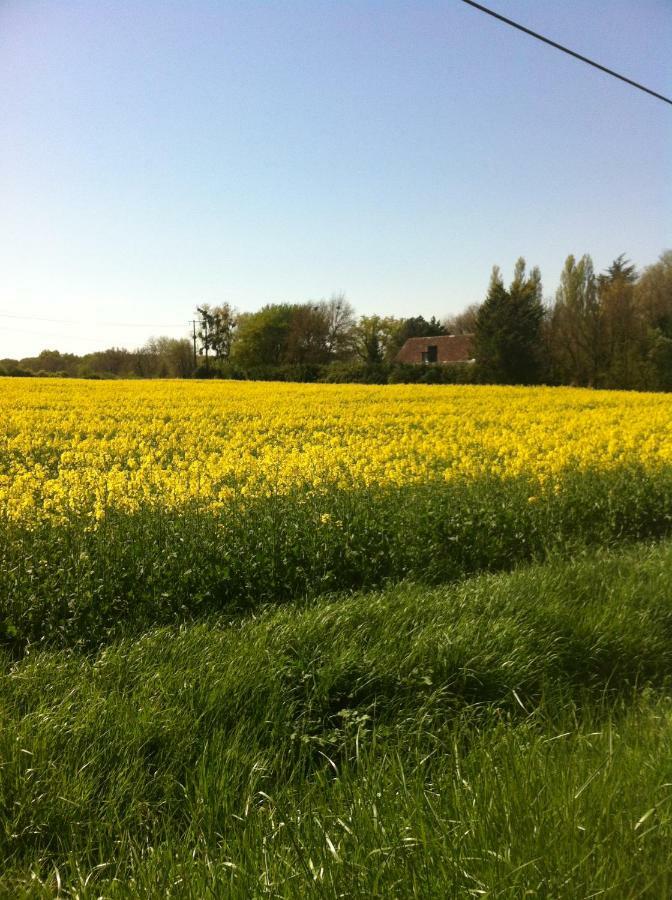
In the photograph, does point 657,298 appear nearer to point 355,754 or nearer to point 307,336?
point 307,336

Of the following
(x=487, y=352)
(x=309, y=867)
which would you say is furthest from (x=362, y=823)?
(x=487, y=352)

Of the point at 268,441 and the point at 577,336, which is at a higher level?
the point at 577,336

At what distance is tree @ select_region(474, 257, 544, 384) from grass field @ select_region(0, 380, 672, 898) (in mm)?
25664

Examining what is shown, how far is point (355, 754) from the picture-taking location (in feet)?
9.73

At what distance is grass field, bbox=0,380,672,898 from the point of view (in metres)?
2.07

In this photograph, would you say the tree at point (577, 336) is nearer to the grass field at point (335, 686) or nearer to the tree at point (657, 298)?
the tree at point (657, 298)

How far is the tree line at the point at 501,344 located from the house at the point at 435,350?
541 cm

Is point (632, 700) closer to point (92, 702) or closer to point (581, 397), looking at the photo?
point (92, 702)

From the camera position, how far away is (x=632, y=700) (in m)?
3.45

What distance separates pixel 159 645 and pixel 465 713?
5.75 ft

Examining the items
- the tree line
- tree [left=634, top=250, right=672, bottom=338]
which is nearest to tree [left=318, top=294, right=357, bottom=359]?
the tree line

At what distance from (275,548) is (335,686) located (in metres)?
1.90

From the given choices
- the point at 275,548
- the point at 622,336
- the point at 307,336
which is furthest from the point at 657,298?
the point at 275,548

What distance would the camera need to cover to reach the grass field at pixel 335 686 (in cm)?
207
